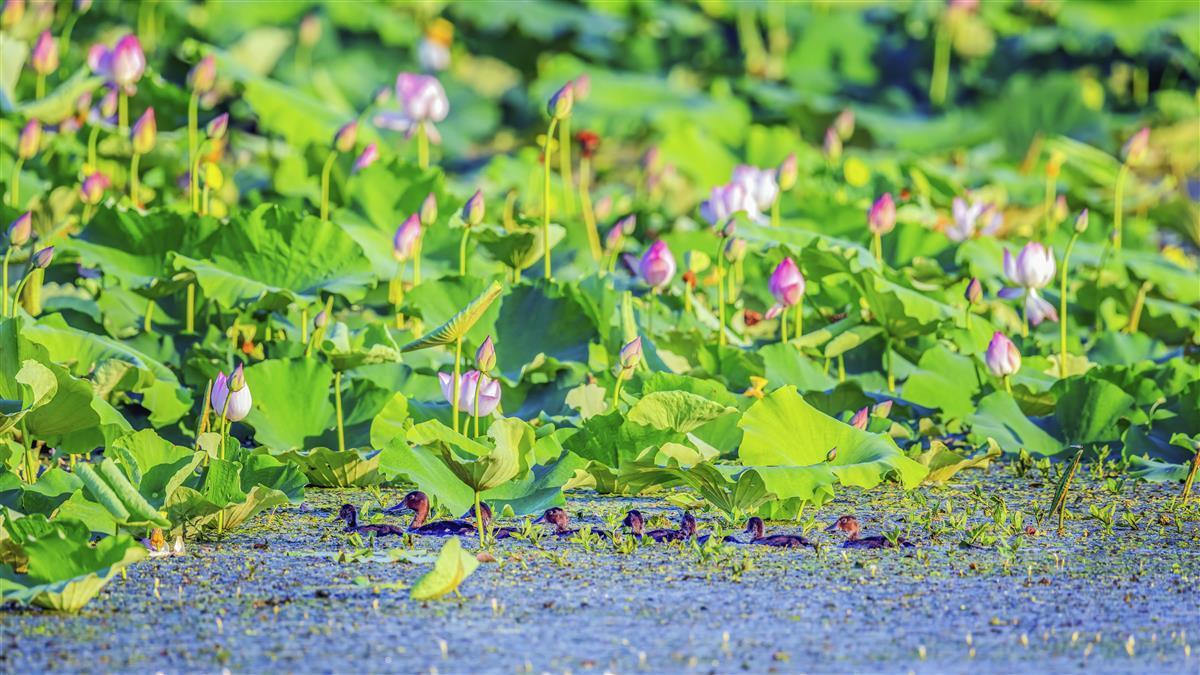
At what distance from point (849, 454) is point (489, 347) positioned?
1.91ft

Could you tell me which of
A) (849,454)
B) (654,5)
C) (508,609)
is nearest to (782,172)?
(849,454)

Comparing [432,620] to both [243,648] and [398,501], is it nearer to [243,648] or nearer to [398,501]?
[243,648]

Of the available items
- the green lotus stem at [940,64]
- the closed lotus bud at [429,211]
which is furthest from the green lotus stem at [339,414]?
the green lotus stem at [940,64]

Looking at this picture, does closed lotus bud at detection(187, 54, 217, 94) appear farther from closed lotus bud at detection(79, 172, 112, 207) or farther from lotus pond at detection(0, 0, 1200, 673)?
closed lotus bud at detection(79, 172, 112, 207)

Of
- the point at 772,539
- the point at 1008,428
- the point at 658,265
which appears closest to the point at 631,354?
the point at 772,539

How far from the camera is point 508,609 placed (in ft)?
6.85

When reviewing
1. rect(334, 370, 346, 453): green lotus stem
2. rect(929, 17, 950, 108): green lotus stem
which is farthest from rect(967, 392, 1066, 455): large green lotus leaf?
rect(929, 17, 950, 108): green lotus stem

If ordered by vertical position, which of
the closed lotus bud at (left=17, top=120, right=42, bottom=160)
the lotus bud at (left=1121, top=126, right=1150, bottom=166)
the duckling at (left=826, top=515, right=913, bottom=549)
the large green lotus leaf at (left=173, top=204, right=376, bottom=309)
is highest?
the closed lotus bud at (left=17, top=120, right=42, bottom=160)

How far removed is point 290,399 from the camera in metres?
2.91

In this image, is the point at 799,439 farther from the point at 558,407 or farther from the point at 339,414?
the point at 339,414

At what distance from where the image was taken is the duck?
2.46 m

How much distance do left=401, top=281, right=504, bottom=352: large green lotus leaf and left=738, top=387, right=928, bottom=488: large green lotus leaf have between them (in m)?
0.44

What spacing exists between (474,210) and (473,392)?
55 centimetres

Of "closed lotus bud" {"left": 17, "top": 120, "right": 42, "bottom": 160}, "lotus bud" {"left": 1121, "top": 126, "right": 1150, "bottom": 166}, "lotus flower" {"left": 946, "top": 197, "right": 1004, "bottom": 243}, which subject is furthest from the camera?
"lotus flower" {"left": 946, "top": 197, "right": 1004, "bottom": 243}
